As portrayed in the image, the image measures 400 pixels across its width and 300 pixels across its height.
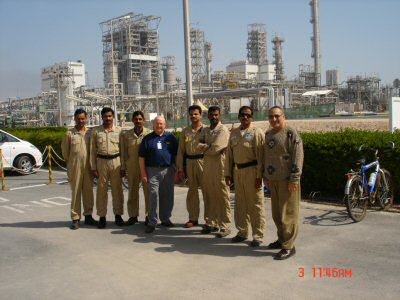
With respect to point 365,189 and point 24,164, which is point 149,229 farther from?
point 24,164

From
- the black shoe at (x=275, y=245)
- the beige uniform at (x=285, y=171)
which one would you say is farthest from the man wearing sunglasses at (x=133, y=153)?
the beige uniform at (x=285, y=171)

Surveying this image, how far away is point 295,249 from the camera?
5.78m

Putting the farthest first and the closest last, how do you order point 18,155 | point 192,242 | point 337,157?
point 18,155, point 337,157, point 192,242

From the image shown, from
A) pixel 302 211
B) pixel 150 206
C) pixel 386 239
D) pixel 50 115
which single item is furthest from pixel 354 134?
pixel 50 115

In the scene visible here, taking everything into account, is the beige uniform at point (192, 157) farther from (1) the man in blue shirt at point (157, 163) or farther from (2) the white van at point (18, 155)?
(2) the white van at point (18, 155)

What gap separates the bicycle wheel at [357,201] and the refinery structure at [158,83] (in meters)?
57.5

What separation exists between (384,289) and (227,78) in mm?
78691

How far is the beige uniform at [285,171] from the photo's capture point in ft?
17.5

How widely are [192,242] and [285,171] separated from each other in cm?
186

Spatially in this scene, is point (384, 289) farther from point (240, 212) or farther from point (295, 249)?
point (240, 212)

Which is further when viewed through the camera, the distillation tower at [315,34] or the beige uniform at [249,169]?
the distillation tower at [315,34]

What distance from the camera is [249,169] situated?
5938 millimetres

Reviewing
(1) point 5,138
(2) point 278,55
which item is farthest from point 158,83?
(1) point 5,138

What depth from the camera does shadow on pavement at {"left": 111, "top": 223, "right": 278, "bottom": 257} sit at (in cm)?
582
